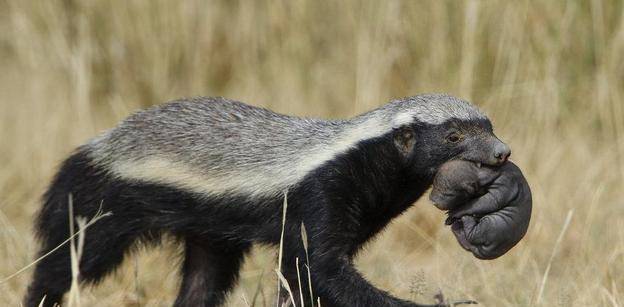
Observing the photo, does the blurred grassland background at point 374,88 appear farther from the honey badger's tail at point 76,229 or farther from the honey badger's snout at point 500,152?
the honey badger's snout at point 500,152

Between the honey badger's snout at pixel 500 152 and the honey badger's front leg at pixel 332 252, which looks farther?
the honey badger's front leg at pixel 332 252

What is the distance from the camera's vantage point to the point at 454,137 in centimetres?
458

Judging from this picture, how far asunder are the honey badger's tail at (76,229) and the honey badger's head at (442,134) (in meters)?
1.31

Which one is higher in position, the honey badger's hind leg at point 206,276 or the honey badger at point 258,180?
the honey badger at point 258,180

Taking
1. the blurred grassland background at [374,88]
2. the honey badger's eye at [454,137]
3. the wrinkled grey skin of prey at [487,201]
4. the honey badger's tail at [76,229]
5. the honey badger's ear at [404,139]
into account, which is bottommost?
the blurred grassland background at [374,88]

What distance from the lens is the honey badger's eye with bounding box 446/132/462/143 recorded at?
15.0ft

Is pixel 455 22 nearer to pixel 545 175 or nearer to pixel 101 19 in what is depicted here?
pixel 545 175

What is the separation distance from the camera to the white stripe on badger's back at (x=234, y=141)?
472 cm

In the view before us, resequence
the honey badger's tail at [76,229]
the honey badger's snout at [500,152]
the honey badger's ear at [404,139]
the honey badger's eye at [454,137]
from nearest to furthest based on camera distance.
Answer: the honey badger's snout at [500,152], the honey badger's eye at [454,137], the honey badger's ear at [404,139], the honey badger's tail at [76,229]

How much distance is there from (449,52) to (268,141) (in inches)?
128

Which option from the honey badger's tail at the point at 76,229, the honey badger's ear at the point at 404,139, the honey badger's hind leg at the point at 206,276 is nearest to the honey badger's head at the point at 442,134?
the honey badger's ear at the point at 404,139

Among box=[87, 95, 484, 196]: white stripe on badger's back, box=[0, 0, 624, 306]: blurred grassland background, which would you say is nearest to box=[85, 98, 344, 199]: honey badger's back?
box=[87, 95, 484, 196]: white stripe on badger's back

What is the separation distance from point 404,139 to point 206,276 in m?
1.33

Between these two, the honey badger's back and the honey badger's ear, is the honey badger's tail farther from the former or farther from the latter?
the honey badger's ear
